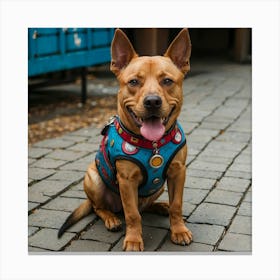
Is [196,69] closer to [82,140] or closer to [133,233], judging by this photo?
[82,140]

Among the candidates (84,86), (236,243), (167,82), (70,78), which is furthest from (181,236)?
(70,78)

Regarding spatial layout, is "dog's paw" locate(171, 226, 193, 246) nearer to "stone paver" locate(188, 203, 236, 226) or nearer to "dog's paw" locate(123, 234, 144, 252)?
"dog's paw" locate(123, 234, 144, 252)

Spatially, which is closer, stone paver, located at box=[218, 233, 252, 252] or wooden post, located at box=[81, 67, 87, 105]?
stone paver, located at box=[218, 233, 252, 252]

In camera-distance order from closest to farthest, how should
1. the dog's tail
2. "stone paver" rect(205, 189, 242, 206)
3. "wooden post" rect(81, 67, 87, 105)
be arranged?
the dog's tail
"stone paver" rect(205, 189, 242, 206)
"wooden post" rect(81, 67, 87, 105)

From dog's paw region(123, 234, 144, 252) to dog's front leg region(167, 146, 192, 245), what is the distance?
0.86ft

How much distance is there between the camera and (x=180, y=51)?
3.40 m

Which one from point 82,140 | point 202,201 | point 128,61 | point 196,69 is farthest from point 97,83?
point 128,61

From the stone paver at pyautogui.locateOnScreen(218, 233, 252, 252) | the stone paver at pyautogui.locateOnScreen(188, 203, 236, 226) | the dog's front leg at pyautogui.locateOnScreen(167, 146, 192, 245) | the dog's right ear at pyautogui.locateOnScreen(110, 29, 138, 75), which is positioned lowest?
the stone paver at pyautogui.locateOnScreen(218, 233, 252, 252)

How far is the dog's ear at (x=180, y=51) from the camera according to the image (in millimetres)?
3373

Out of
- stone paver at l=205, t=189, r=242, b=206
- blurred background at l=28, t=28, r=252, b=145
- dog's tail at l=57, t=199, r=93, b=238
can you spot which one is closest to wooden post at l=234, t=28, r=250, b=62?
blurred background at l=28, t=28, r=252, b=145

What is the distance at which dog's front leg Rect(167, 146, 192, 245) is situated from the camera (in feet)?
11.5

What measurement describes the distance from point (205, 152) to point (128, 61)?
263cm

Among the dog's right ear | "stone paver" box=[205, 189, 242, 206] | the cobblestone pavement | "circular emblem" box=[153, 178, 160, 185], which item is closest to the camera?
the dog's right ear
